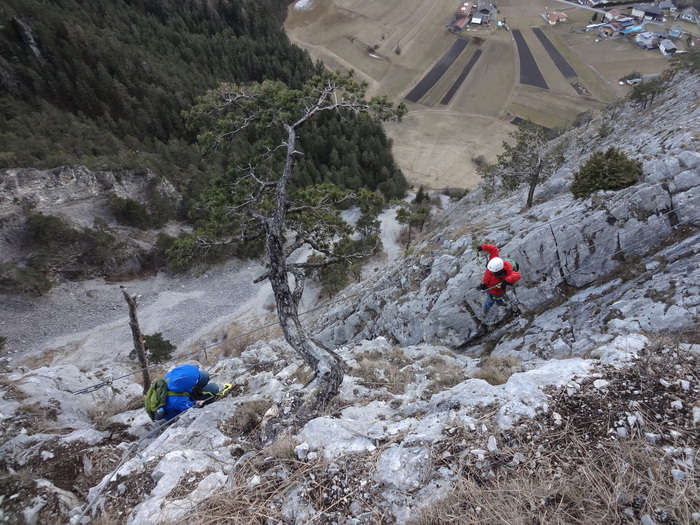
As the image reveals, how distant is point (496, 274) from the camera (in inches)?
424

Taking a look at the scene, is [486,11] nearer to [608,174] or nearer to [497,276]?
[608,174]

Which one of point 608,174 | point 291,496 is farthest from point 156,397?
point 608,174

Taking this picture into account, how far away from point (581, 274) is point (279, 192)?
11007mm

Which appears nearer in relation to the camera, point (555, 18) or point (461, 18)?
point (555, 18)

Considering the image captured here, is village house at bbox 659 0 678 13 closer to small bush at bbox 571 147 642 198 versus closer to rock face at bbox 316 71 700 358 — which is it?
rock face at bbox 316 71 700 358

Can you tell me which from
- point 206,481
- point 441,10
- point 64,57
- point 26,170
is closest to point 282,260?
point 206,481

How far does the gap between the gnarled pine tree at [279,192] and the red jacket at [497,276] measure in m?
3.89

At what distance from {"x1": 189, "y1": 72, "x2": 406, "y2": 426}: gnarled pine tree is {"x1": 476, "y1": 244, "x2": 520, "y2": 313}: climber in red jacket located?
151 inches

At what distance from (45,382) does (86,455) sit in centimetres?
747

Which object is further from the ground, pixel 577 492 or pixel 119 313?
pixel 577 492

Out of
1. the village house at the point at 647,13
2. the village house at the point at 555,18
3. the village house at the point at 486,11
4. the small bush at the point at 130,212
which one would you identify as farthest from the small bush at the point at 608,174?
the village house at the point at 647,13

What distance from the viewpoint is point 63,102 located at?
51812 millimetres

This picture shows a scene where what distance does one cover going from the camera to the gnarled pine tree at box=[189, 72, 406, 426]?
386 inches

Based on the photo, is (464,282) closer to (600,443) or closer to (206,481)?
(600,443)
